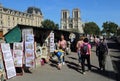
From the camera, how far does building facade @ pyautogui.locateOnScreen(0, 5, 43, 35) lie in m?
148

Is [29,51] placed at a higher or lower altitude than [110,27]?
Result: lower

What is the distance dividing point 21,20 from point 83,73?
513 feet

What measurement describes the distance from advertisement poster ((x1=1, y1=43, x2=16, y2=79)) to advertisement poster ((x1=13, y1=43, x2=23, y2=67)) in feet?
2.34

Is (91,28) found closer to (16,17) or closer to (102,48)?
(16,17)

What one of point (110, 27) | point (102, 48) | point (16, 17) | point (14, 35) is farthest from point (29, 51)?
point (110, 27)

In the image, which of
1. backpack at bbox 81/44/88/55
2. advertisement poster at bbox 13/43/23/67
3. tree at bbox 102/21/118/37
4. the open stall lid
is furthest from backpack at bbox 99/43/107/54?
tree at bbox 102/21/118/37

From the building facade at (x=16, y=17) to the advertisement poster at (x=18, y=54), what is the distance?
378 feet

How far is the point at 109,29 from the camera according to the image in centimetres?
17888

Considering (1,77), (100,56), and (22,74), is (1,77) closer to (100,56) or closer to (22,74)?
(22,74)

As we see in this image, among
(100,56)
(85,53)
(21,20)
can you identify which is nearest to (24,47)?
(85,53)

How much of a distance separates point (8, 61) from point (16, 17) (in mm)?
151957

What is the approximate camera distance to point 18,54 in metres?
13.7

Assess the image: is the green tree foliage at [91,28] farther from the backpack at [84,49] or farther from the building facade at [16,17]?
the backpack at [84,49]

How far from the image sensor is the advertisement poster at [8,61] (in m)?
12.2
